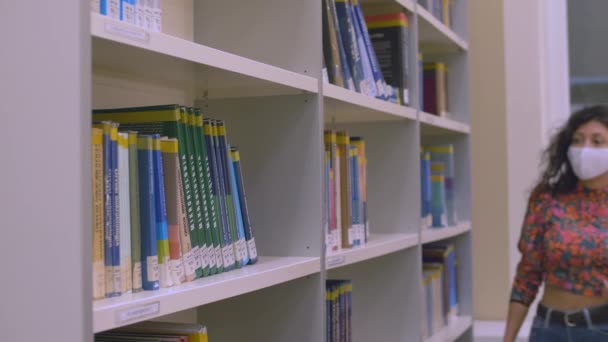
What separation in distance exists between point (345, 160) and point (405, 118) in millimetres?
534

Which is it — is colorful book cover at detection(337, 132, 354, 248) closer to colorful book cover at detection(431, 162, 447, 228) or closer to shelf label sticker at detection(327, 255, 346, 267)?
shelf label sticker at detection(327, 255, 346, 267)

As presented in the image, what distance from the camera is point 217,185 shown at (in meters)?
1.47

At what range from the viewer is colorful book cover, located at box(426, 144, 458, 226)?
3.18 metres

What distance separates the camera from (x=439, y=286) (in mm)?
3027

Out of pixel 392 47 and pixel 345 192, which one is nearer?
pixel 345 192

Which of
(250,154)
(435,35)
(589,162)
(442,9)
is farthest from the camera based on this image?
(442,9)

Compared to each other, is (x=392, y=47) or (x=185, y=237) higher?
(x=392, y=47)

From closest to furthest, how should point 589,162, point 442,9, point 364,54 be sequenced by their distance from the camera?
point 364,54, point 589,162, point 442,9

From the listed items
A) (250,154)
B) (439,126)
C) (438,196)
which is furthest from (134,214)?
(438,196)

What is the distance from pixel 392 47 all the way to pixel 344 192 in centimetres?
66

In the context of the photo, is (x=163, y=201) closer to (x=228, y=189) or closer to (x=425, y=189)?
(x=228, y=189)

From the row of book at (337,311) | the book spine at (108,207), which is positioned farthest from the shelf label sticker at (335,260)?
the book spine at (108,207)

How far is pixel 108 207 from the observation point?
1120 millimetres

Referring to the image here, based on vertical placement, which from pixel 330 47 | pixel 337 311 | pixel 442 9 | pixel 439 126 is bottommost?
pixel 337 311
